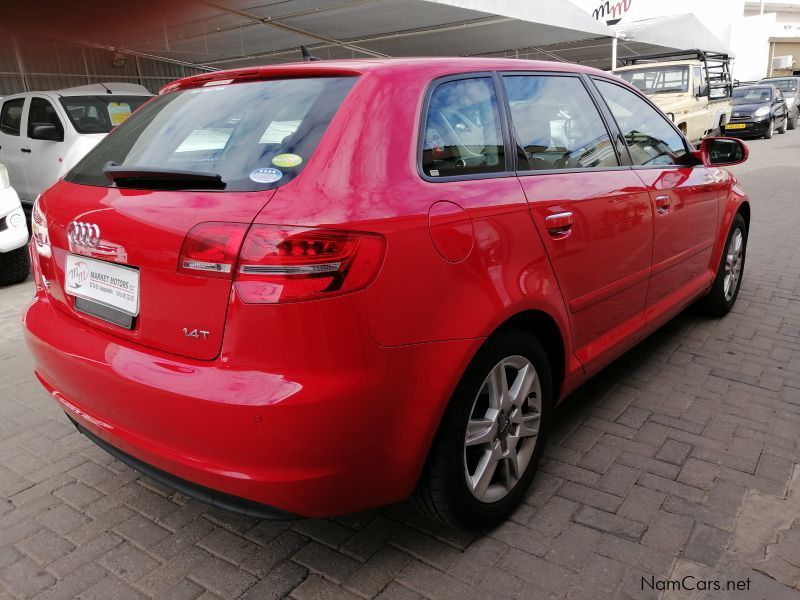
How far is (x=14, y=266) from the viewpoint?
597 centimetres

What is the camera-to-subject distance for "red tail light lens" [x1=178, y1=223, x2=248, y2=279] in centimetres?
182

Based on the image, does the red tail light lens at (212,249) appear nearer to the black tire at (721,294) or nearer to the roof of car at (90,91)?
the black tire at (721,294)

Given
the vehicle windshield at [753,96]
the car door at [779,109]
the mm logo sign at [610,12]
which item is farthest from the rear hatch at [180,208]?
the car door at [779,109]

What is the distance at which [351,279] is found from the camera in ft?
5.95

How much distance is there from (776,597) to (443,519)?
1.04 metres

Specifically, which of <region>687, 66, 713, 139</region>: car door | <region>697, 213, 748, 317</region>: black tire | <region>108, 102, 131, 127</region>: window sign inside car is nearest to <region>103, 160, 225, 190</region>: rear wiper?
<region>697, 213, 748, 317</region>: black tire

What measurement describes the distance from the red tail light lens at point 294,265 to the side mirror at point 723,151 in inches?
117

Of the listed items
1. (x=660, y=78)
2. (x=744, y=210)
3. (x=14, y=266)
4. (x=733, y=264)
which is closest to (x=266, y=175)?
(x=733, y=264)

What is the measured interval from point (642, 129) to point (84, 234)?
2.70 m

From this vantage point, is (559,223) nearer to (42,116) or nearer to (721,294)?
(721,294)

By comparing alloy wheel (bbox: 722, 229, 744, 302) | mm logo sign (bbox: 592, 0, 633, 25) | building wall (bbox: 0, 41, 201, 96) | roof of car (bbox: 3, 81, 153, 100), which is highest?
mm logo sign (bbox: 592, 0, 633, 25)

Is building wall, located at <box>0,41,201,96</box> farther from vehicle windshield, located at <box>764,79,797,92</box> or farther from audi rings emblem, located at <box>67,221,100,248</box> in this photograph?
vehicle windshield, located at <box>764,79,797,92</box>

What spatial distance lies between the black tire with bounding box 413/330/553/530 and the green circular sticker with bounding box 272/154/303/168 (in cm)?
82

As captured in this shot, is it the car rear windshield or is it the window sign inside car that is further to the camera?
the window sign inside car
